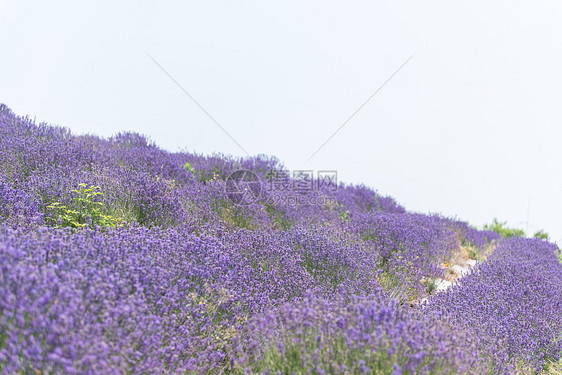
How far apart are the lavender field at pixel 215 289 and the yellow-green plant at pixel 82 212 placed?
0.8 inches

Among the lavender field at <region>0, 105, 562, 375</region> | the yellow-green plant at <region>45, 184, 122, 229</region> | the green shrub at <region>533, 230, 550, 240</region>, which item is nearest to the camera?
the lavender field at <region>0, 105, 562, 375</region>

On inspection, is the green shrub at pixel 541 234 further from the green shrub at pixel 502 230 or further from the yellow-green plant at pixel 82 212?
the yellow-green plant at pixel 82 212

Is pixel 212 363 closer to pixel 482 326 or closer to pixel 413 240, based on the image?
pixel 482 326

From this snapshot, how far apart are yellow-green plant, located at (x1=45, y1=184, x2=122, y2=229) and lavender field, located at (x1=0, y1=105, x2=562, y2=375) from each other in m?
0.02

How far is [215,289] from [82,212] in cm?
163

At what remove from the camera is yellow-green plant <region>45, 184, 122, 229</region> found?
121 inches

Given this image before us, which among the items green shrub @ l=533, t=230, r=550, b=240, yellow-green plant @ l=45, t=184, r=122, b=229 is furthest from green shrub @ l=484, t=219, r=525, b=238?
yellow-green plant @ l=45, t=184, r=122, b=229

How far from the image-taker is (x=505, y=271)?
4.07 metres

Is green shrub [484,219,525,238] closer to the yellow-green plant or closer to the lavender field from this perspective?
the lavender field

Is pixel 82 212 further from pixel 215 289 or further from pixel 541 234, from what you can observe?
pixel 541 234

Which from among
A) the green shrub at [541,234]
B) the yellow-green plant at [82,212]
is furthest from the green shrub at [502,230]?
the yellow-green plant at [82,212]

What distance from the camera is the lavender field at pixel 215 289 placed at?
4.93ft

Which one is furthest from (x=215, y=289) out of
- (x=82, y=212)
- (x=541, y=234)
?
(x=541, y=234)

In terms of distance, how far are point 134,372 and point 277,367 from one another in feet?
2.03
